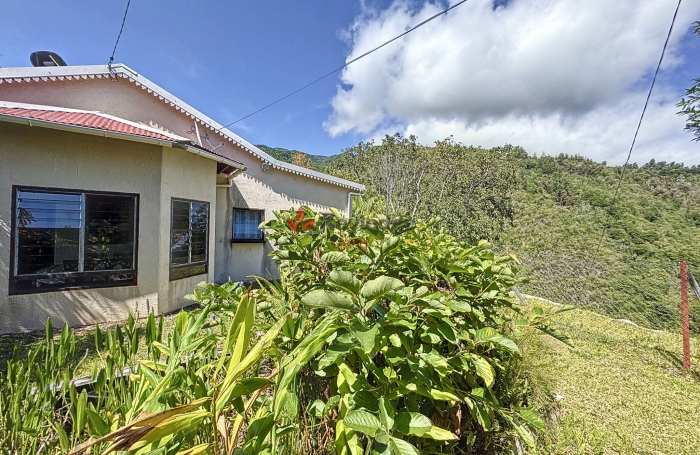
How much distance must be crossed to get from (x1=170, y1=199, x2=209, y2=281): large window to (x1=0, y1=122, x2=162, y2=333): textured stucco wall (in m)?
0.43

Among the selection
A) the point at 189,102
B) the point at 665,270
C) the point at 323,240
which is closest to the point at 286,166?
the point at 189,102

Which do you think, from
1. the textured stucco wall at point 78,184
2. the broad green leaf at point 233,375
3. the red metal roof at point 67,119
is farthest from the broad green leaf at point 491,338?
the red metal roof at point 67,119

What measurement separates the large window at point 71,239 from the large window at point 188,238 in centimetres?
75

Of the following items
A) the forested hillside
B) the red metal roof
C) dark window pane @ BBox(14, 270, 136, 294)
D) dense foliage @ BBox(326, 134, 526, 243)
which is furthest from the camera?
dense foliage @ BBox(326, 134, 526, 243)

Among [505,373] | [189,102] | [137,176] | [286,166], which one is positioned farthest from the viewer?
[286,166]

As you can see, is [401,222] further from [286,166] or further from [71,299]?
[286,166]

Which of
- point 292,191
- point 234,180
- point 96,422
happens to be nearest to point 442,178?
point 292,191

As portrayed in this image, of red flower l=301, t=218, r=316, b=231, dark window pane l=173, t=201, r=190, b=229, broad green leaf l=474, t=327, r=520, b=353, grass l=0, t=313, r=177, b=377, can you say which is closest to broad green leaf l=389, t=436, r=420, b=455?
broad green leaf l=474, t=327, r=520, b=353

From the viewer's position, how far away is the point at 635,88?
714 centimetres

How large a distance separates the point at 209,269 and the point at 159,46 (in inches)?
268

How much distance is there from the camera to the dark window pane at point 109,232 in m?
5.74

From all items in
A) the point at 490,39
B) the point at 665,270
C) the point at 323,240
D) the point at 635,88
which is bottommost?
the point at 665,270

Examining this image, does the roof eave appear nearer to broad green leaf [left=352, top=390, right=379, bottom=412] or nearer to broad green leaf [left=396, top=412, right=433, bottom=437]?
broad green leaf [left=352, top=390, right=379, bottom=412]

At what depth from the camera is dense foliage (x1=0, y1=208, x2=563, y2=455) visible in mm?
828
